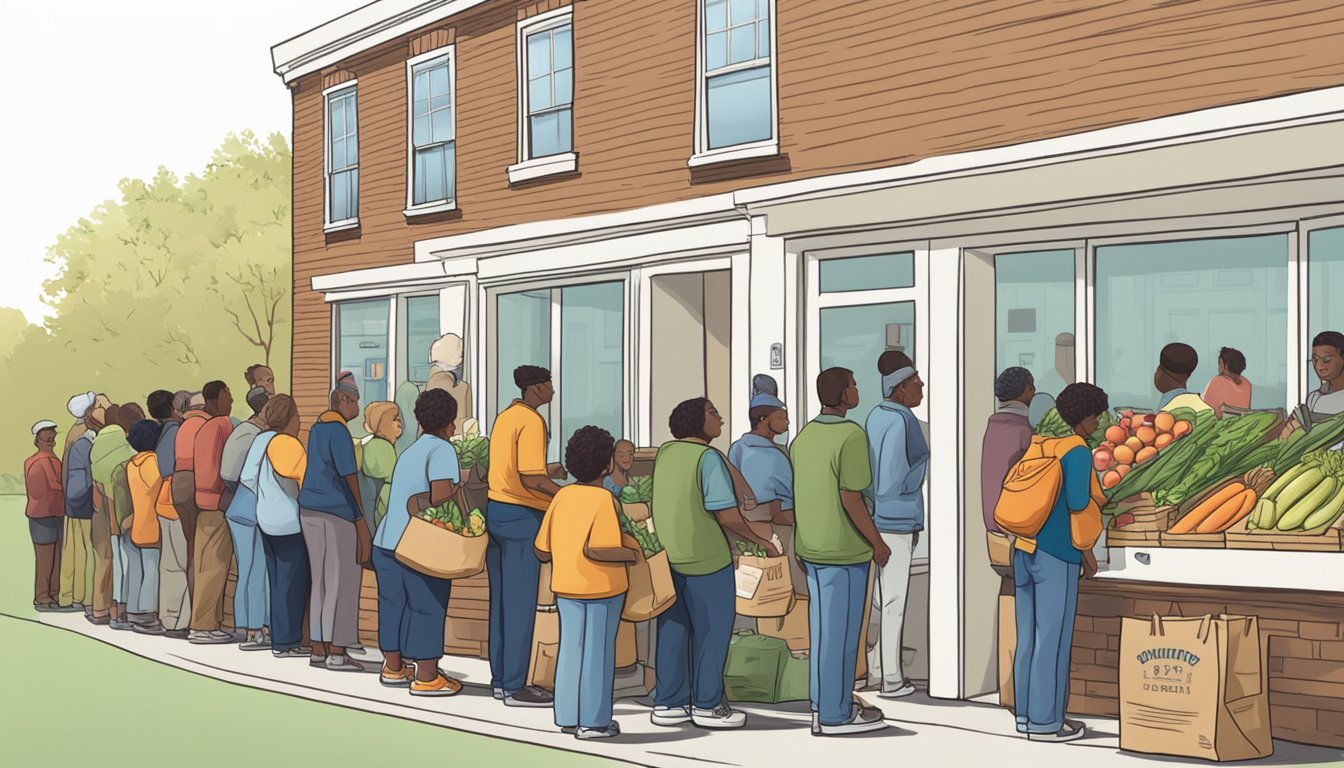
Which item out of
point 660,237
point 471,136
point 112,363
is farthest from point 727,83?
point 112,363

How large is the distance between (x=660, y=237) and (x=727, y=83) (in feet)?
5.11

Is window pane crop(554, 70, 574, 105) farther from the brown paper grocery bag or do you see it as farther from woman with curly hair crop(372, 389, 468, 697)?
the brown paper grocery bag

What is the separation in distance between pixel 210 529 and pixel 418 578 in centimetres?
359

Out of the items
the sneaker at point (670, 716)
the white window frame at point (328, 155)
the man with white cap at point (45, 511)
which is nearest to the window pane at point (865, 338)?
the sneaker at point (670, 716)

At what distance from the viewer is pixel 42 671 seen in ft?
39.5

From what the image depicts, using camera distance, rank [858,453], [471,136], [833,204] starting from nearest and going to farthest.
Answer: [858,453]
[833,204]
[471,136]

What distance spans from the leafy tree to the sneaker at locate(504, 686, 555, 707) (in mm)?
46752

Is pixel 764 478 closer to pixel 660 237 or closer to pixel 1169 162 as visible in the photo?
pixel 1169 162

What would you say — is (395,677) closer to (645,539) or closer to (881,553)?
(645,539)

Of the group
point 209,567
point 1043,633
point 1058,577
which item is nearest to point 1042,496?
point 1058,577

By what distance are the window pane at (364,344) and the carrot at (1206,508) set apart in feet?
40.1

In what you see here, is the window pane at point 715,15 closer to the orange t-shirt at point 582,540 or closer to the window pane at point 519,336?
the window pane at point 519,336

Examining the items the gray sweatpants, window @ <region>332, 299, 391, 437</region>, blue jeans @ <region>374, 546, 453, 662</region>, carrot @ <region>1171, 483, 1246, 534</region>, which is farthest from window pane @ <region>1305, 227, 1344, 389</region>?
window @ <region>332, 299, 391, 437</region>

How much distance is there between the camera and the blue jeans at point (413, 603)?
34.0 ft
